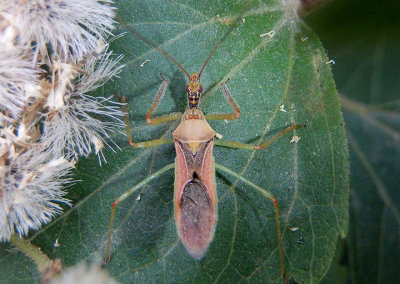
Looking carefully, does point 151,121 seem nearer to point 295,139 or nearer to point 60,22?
point 60,22

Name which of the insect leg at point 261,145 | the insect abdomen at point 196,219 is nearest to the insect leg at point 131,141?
the insect abdomen at point 196,219

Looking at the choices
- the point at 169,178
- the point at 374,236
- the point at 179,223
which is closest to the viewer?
the point at 179,223

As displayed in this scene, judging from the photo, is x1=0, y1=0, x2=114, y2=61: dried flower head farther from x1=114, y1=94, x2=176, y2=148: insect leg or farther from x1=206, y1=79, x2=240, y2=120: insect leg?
x1=206, y1=79, x2=240, y2=120: insect leg

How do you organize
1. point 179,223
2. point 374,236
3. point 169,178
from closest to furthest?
point 179,223
point 169,178
point 374,236

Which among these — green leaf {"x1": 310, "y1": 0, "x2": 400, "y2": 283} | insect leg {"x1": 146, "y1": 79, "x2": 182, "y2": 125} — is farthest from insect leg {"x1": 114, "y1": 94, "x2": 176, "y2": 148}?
green leaf {"x1": 310, "y1": 0, "x2": 400, "y2": 283}

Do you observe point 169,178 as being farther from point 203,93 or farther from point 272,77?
point 272,77

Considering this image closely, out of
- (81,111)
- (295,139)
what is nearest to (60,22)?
(81,111)

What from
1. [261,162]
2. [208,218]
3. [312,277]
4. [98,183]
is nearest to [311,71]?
[261,162]
